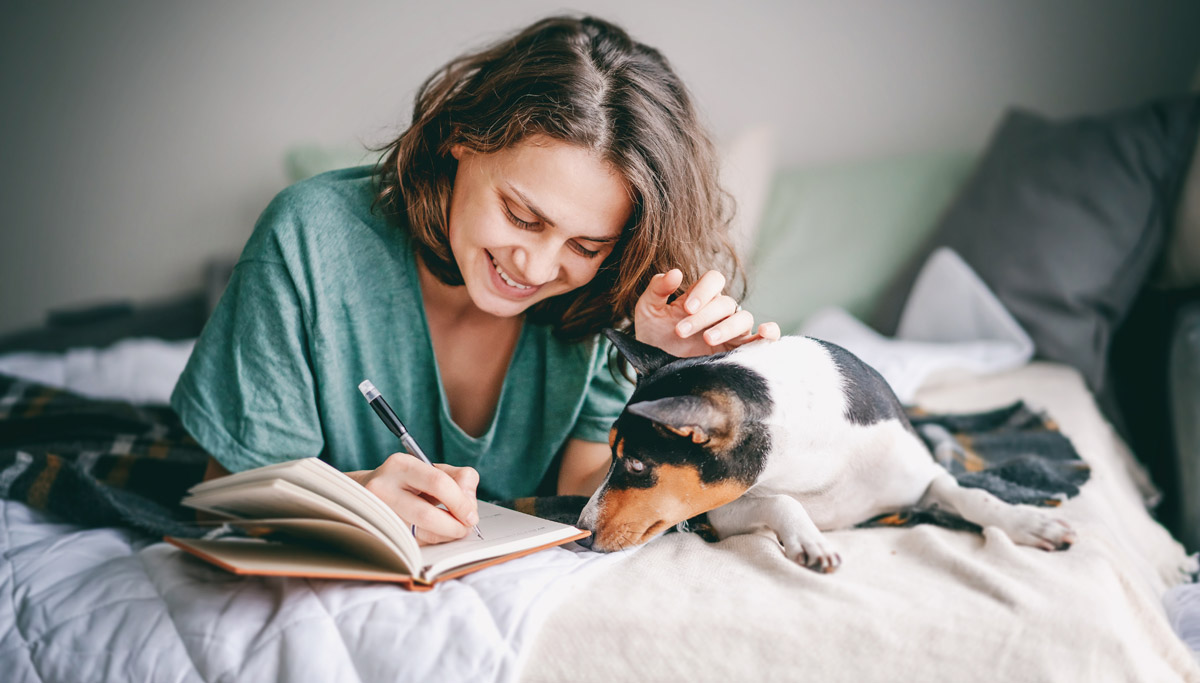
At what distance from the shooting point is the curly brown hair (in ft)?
2.69

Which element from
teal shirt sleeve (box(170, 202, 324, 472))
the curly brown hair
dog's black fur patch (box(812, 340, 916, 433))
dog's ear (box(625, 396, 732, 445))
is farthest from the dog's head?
teal shirt sleeve (box(170, 202, 324, 472))

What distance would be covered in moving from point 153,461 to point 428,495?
0.69m

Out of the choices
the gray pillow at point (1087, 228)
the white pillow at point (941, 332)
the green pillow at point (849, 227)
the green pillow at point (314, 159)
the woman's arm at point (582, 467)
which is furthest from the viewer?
the green pillow at point (314, 159)

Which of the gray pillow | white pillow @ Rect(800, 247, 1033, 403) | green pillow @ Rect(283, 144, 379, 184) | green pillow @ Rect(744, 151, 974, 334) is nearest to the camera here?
white pillow @ Rect(800, 247, 1033, 403)

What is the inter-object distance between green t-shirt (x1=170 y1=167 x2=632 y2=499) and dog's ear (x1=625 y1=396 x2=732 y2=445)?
1.05 feet

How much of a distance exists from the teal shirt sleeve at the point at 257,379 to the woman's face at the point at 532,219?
22 centimetres

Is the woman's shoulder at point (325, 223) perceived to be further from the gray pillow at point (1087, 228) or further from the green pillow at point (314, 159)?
the gray pillow at point (1087, 228)

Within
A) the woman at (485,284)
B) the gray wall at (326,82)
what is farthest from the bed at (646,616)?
the gray wall at (326,82)

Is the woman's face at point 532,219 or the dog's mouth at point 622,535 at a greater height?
the woman's face at point 532,219

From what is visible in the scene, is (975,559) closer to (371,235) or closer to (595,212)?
(595,212)

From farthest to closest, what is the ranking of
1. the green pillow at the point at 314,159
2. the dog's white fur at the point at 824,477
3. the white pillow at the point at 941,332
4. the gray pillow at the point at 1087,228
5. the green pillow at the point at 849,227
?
the green pillow at the point at 314,159
the green pillow at the point at 849,227
the gray pillow at the point at 1087,228
the white pillow at the point at 941,332
the dog's white fur at the point at 824,477

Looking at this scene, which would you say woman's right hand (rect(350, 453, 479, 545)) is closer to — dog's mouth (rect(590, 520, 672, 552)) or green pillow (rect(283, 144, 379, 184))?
dog's mouth (rect(590, 520, 672, 552))

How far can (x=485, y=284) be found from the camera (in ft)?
2.89

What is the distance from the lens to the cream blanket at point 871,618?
62 centimetres
